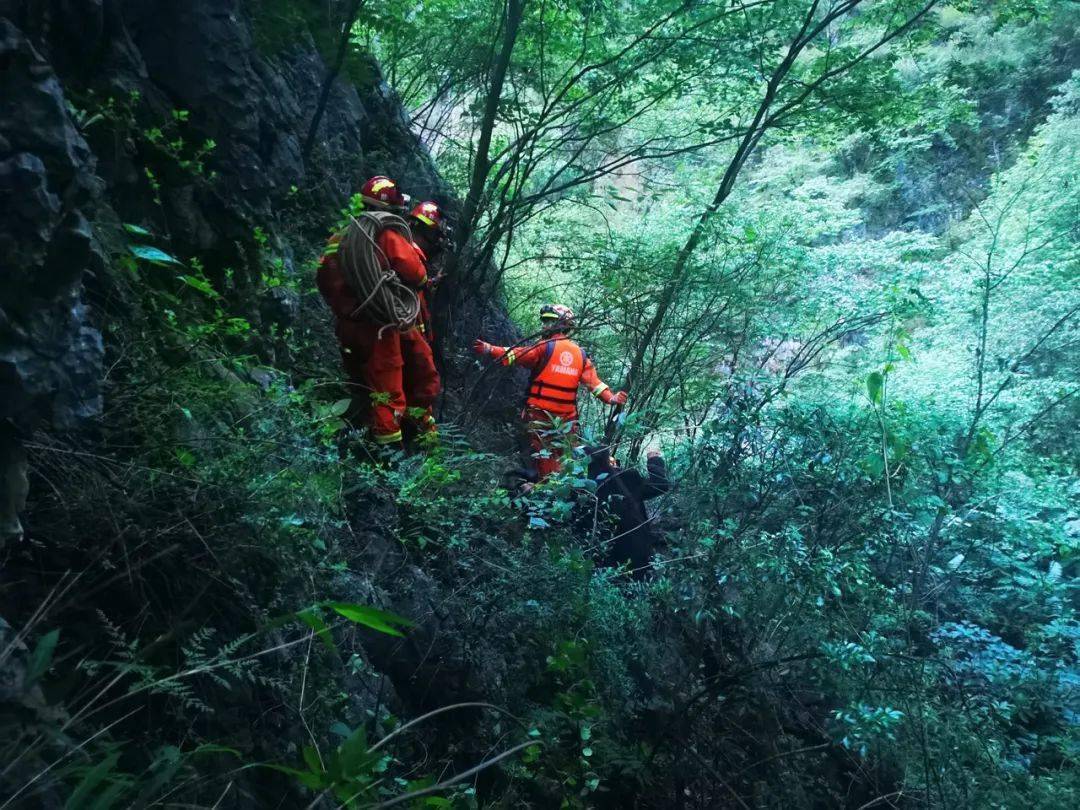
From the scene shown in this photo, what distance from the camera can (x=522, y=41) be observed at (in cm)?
548

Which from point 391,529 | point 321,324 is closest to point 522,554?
point 391,529

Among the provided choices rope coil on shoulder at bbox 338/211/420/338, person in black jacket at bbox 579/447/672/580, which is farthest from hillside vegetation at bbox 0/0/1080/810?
rope coil on shoulder at bbox 338/211/420/338

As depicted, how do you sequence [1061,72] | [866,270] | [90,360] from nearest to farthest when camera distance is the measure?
1. [90,360]
2. [866,270]
3. [1061,72]

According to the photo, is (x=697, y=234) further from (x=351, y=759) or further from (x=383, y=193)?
(x=351, y=759)

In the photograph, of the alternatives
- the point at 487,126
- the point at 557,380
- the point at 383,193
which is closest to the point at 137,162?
the point at 383,193

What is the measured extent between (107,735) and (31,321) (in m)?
1.00

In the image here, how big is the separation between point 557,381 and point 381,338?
7.12ft

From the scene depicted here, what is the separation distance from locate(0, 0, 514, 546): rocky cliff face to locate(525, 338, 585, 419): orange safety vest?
151 cm

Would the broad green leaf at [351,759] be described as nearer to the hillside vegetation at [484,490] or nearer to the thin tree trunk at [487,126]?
the hillside vegetation at [484,490]

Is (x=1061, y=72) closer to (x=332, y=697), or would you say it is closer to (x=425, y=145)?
(x=425, y=145)

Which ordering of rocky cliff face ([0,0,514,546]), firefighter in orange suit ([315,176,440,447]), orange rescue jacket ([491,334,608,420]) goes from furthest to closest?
orange rescue jacket ([491,334,608,420]) → firefighter in orange suit ([315,176,440,447]) → rocky cliff face ([0,0,514,546])

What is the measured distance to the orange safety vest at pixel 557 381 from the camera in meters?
6.61

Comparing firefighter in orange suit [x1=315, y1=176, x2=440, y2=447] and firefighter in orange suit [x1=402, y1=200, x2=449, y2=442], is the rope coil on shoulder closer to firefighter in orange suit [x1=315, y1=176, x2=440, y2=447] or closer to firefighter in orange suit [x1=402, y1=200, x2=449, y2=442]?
firefighter in orange suit [x1=315, y1=176, x2=440, y2=447]

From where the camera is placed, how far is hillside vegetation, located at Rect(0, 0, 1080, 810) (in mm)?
1813
